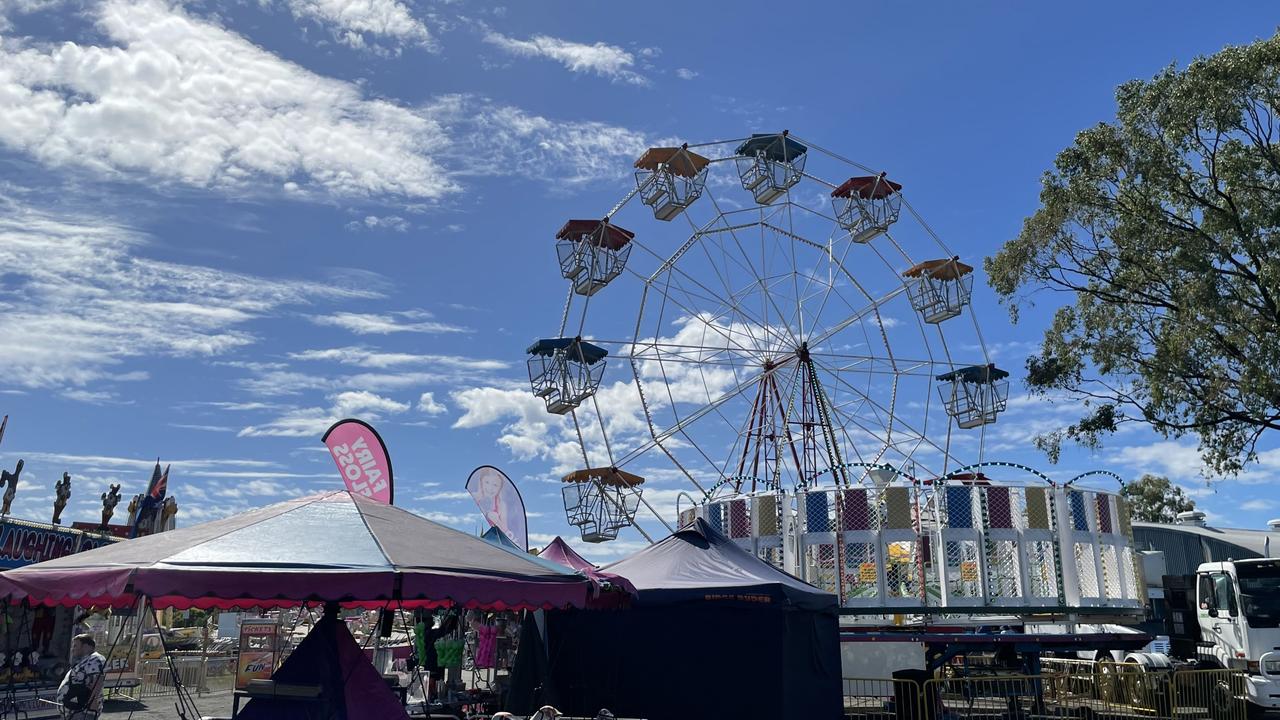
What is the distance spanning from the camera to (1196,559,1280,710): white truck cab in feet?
49.6

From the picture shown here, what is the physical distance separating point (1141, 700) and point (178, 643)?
106ft

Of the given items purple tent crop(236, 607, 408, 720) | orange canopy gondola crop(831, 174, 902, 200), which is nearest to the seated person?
purple tent crop(236, 607, 408, 720)

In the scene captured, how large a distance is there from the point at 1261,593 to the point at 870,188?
42.7 ft

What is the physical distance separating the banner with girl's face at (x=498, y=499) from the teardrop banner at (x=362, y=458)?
576cm

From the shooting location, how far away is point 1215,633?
16828 millimetres

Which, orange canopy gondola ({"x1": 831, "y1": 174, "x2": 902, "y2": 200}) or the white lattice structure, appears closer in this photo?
the white lattice structure

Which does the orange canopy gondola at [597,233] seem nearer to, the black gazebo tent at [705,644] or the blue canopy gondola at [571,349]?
the blue canopy gondola at [571,349]

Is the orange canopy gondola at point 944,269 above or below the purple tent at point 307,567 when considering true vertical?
above

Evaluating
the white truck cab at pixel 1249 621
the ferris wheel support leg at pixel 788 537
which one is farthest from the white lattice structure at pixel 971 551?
the white truck cab at pixel 1249 621

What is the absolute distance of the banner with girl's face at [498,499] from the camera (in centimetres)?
2156

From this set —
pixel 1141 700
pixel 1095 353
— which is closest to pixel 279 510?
pixel 1141 700

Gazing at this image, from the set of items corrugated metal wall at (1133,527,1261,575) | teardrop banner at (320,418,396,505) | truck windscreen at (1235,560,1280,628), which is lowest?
truck windscreen at (1235,560,1280,628)

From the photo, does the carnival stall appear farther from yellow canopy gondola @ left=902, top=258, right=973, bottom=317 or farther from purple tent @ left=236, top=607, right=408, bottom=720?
yellow canopy gondola @ left=902, top=258, right=973, bottom=317

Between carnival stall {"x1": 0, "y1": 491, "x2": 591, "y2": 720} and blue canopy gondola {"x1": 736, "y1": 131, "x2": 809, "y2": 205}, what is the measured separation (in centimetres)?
1694
